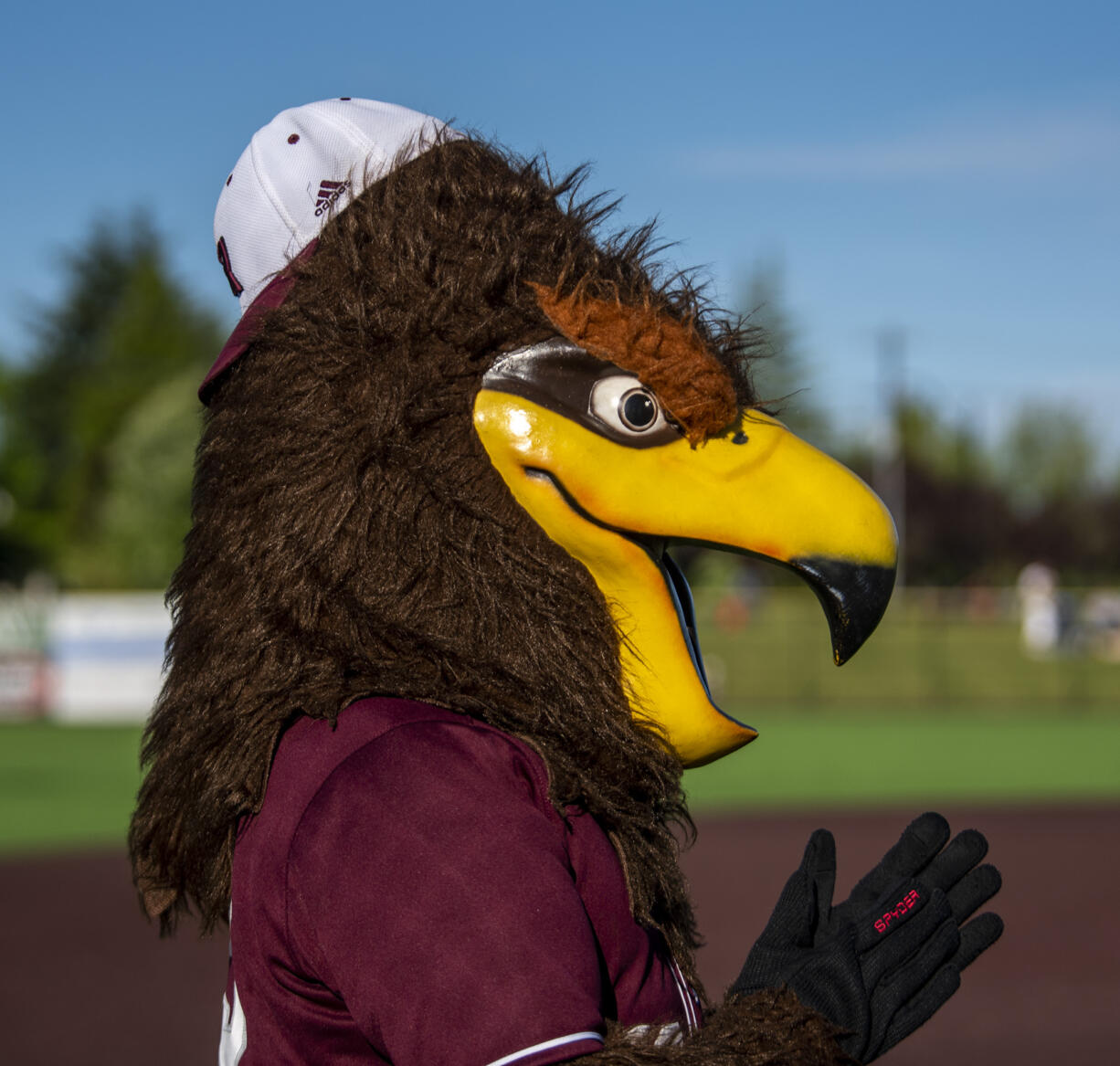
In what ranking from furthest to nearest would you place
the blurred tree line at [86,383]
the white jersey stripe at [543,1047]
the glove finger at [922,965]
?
the blurred tree line at [86,383]
the glove finger at [922,965]
the white jersey stripe at [543,1047]

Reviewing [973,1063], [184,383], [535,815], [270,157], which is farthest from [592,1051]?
[184,383]

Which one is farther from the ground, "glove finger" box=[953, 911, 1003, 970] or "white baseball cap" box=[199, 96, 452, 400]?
"white baseball cap" box=[199, 96, 452, 400]

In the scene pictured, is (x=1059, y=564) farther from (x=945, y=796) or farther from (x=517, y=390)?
(x=517, y=390)

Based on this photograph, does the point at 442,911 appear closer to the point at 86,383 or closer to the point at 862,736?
the point at 862,736

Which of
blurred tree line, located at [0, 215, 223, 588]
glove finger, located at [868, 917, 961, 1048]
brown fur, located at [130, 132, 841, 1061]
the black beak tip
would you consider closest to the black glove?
glove finger, located at [868, 917, 961, 1048]

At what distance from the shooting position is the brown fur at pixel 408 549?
1.48 meters

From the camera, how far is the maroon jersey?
125 centimetres

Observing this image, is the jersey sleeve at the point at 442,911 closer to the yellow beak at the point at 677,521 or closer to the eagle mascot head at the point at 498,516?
the eagle mascot head at the point at 498,516

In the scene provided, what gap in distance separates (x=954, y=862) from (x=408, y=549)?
82cm

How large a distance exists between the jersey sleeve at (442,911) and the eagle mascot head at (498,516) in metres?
0.11

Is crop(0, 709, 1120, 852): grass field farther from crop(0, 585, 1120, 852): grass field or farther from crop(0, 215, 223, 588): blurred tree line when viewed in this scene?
crop(0, 215, 223, 588): blurred tree line

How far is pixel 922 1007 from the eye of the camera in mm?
1621

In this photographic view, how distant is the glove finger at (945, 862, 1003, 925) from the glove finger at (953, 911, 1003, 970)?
0.02 m

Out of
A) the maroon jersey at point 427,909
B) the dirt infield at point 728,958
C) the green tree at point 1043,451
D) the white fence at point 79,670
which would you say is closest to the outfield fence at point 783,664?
the white fence at point 79,670
